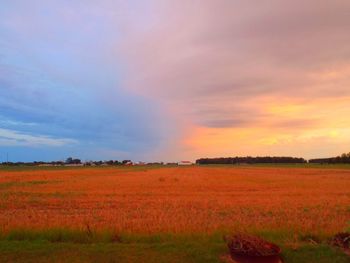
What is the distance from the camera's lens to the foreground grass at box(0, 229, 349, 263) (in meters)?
9.82

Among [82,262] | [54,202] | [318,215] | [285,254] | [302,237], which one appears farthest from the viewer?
[54,202]

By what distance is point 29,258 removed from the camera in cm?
988

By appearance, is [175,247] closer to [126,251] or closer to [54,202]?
[126,251]

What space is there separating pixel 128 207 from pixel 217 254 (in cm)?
1438

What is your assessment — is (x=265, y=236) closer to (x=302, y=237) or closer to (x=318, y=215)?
(x=302, y=237)

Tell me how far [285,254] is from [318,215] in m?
10.2

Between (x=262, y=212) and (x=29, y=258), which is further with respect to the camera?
(x=262, y=212)

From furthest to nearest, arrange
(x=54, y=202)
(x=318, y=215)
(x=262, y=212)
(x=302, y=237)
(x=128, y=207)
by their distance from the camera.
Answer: (x=54, y=202) → (x=128, y=207) → (x=262, y=212) → (x=318, y=215) → (x=302, y=237)

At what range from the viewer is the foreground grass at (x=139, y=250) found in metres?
9.82

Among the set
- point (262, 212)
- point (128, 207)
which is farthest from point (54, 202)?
point (262, 212)

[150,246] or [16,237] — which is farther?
[16,237]

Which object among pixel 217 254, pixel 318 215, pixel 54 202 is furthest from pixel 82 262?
pixel 54 202

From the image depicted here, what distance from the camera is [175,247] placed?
10.7 metres

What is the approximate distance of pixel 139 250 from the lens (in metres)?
10.4
